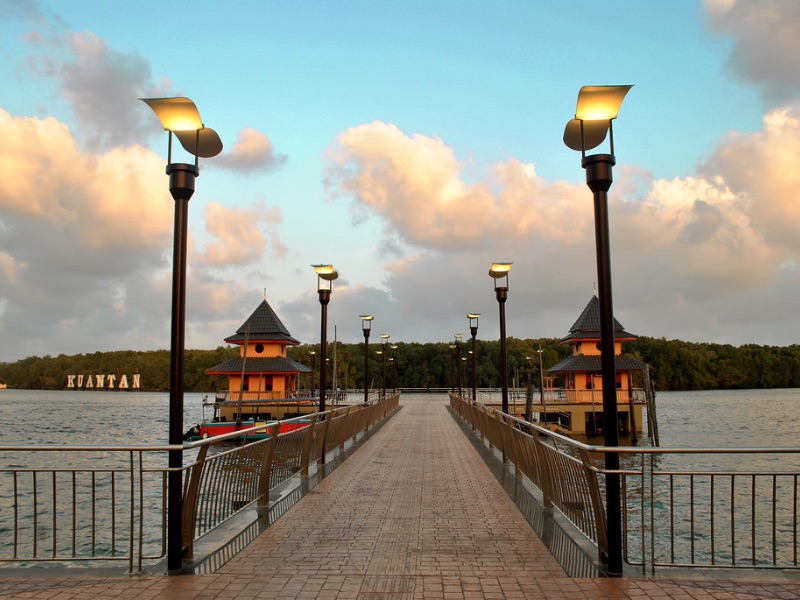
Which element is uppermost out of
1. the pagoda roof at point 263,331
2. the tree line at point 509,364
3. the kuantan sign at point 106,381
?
the pagoda roof at point 263,331

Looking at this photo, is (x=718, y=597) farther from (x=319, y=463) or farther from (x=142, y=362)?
(x=142, y=362)

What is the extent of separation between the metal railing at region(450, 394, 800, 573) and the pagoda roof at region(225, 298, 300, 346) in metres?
32.0

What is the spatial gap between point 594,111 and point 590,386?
45535mm

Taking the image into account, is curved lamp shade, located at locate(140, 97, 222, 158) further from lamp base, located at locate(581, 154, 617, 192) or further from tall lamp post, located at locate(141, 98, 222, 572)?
lamp base, located at locate(581, 154, 617, 192)

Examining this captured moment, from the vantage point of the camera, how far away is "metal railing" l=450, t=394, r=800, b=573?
575 centimetres

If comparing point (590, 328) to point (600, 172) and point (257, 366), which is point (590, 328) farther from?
point (600, 172)

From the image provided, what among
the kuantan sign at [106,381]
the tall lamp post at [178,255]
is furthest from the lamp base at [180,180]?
the kuantan sign at [106,381]

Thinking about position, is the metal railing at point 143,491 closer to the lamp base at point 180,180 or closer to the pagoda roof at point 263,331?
the lamp base at point 180,180

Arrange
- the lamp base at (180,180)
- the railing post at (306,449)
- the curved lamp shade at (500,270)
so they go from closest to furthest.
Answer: the lamp base at (180,180) < the railing post at (306,449) < the curved lamp shade at (500,270)

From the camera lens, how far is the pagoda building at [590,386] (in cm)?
4534

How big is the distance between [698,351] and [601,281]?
139 metres

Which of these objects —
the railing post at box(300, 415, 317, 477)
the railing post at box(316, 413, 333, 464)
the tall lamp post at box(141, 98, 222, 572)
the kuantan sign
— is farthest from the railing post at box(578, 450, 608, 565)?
the kuantan sign

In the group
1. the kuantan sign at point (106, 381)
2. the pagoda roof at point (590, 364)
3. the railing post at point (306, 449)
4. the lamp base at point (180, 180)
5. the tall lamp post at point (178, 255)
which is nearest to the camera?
the tall lamp post at point (178, 255)

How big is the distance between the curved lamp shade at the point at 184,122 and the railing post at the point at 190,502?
10.1 ft
